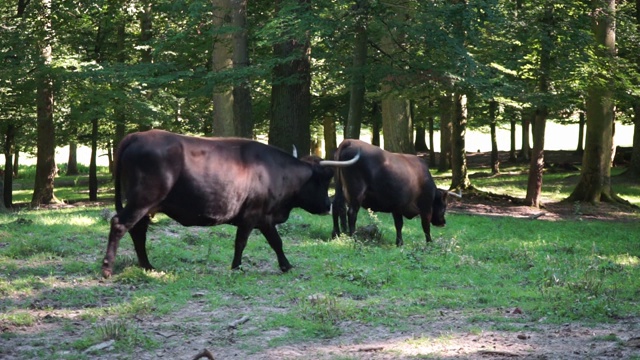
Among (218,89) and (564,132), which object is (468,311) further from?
(564,132)

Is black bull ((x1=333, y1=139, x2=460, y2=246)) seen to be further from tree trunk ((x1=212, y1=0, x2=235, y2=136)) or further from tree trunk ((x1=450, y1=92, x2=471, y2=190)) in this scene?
tree trunk ((x1=450, y1=92, x2=471, y2=190))

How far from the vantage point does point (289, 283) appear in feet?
39.2

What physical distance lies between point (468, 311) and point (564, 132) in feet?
254

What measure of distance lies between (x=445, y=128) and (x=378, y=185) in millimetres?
22318

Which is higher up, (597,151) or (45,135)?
(45,135)

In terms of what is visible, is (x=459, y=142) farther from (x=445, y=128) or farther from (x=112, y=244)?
(x=112, y=244)

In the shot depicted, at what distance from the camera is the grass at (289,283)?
9.45 m

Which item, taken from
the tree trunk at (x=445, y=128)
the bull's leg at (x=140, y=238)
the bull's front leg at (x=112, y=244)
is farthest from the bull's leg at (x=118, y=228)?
the tree trunk at (x=445, y=128)

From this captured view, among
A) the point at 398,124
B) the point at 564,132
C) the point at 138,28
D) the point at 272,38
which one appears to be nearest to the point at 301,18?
the point at 272,38

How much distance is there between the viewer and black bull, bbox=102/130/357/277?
11.7m

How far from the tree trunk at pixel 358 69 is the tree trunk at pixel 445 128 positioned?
Answer: 9.99m

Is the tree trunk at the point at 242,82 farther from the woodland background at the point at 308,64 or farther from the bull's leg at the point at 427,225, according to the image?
the bull's leg at the point at 427,225

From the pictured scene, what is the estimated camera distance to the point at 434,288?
12.0m

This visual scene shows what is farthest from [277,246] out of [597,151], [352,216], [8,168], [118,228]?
[8,168]
